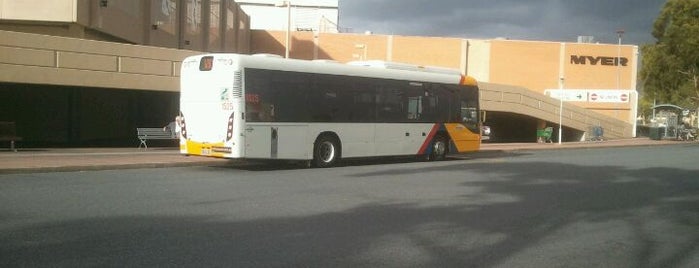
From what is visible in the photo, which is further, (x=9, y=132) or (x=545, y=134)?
(x=545, y=134)

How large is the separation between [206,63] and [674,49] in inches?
1574

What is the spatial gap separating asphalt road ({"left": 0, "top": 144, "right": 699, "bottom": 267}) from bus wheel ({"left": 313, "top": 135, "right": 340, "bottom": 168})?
68.1 inches

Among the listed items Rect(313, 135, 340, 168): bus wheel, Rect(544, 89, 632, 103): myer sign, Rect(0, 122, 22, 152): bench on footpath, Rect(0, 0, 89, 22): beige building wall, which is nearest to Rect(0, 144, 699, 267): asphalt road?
Rect(313, 135, 340, 168): bus wheel

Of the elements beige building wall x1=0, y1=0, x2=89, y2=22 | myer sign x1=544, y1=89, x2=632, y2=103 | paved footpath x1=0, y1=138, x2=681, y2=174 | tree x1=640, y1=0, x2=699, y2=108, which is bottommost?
paved footpath x1=0, y1=138, x2=681, y2=174

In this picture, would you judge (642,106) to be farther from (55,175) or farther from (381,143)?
(55,175)

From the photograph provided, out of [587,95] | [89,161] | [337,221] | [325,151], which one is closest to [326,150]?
[325,151]

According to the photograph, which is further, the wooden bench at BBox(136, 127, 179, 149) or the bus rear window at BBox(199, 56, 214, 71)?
the wooden bench at BBox(136, 127, 179, 149)

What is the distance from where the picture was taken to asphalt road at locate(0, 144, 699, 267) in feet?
22.1

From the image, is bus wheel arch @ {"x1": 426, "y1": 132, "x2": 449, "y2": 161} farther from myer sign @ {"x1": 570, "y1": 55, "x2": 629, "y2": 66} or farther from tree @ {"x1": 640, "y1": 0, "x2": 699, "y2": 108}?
myer sign @ {"x1": 570, "y1": 55, "x2": 629, "y2": 66}

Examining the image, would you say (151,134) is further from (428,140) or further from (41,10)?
(428,140)

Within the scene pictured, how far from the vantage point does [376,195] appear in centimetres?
1191

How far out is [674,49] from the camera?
46.0 m

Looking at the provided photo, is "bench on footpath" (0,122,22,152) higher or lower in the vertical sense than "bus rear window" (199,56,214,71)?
lower

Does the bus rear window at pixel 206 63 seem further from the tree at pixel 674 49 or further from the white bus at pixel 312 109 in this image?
the tree at pixel 674 49
